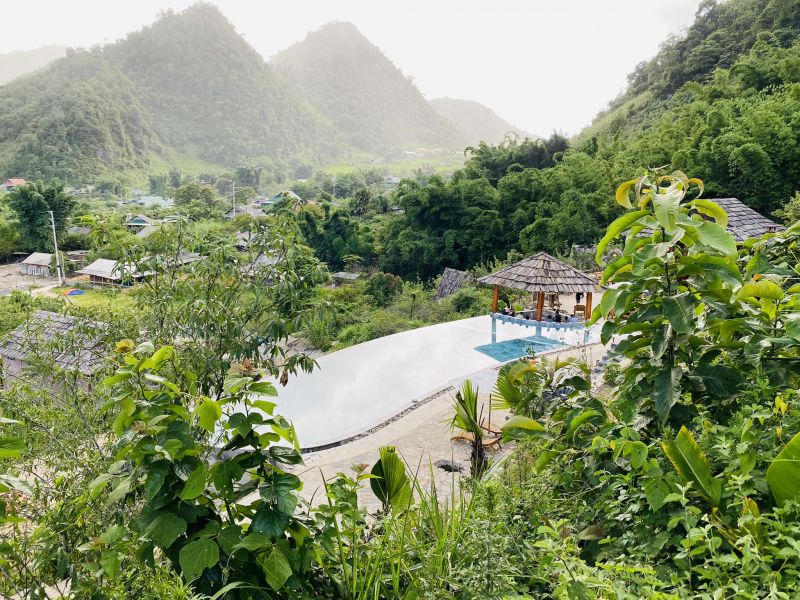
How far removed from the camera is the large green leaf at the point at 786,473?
1.12 metres

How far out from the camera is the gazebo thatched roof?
9.12 meters

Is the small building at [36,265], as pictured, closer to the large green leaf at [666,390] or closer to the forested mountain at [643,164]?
the forested mountain at [643,164]

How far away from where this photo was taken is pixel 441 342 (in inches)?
377

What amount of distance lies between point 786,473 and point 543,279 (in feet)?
27.1

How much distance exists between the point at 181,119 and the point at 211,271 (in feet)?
303

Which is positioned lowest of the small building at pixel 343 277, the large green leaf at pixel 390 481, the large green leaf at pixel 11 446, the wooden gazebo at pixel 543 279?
the small building at pixel 343 277

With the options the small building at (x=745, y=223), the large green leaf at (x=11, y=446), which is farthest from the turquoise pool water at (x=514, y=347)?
the large green leaf at (x=11, y=446)

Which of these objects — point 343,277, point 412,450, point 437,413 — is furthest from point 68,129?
point 412,450

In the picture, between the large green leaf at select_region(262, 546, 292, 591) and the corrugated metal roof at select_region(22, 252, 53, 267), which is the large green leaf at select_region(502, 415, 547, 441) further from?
the corrugated metal roof at select_region(22, 252, 53, 267)

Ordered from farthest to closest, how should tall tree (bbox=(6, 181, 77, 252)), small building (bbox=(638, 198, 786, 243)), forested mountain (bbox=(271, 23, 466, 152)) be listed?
forested mountain (bbox=(271, 23, 466, 152))
tall tree (bbox=(6, 181, 77, 252))
small building (bbox=(638, 198, 786, 243))

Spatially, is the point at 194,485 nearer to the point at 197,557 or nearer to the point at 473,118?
the point at 197,557

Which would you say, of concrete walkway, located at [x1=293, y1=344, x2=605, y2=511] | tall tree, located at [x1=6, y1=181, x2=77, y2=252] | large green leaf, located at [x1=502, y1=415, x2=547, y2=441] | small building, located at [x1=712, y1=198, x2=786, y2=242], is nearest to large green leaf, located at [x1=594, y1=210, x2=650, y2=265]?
large green leaf, located at [x1=502, y1=415, x2=547, y2=441]

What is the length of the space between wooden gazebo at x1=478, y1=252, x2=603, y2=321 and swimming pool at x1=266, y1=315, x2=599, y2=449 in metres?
0.67

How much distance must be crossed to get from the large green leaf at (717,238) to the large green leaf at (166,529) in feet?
5.10
